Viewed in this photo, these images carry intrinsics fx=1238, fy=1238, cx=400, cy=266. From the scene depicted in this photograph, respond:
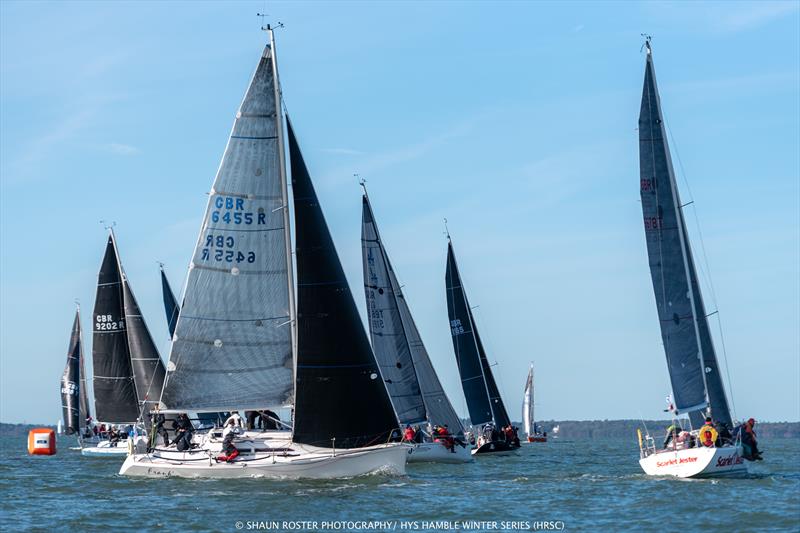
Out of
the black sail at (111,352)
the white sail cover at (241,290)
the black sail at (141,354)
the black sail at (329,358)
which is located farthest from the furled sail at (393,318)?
the black sail at (329,358)

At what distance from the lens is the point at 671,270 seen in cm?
3659

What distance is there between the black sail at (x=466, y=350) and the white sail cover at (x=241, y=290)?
87.4ft

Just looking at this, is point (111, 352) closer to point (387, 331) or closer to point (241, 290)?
point (387, 331)

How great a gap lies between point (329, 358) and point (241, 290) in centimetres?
342

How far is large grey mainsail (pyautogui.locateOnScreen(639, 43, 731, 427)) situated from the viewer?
118 ft

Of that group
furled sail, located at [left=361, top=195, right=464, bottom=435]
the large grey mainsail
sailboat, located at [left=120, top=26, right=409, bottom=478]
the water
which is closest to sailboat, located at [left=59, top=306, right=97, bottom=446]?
furled sail, located at [left=361, top=195, right=464, bottom=435]

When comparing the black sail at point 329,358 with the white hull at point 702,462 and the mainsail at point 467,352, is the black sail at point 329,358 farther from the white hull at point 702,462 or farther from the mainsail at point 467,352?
the mainsail at point 467,352

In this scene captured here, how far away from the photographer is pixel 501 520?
86.9ft

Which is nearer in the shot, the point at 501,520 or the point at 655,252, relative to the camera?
the point at 501,520

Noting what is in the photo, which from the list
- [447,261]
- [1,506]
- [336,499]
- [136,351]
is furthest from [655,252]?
[136,351]

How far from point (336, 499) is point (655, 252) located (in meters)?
13.3

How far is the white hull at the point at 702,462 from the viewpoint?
32.6m

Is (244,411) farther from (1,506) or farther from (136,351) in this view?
(136,351)

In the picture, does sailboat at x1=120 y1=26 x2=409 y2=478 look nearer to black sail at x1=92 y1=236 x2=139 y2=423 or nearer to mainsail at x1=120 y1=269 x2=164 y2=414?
mainsail at x1=120 y1=269 x2=164 y2=414
